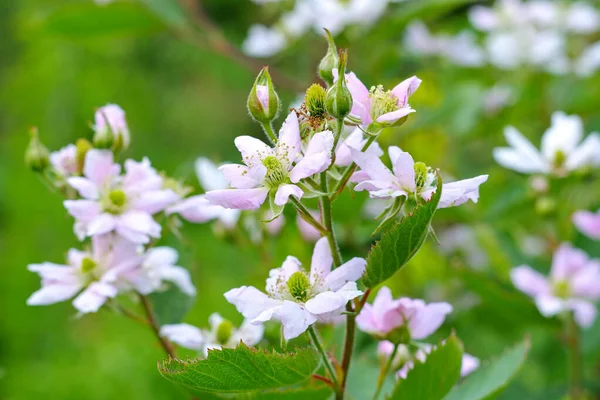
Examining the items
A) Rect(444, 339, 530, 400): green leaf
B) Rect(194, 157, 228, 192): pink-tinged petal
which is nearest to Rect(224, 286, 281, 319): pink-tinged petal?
Rect(444, 339, 530, 400): green leaf

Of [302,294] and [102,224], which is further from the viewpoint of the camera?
[102,224]

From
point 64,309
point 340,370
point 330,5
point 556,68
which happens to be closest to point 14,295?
point 64,309

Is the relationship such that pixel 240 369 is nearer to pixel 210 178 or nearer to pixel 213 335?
pixel 213 335

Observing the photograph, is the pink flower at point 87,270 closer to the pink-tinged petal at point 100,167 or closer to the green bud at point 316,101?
the pink-tinged petal at point 100,167

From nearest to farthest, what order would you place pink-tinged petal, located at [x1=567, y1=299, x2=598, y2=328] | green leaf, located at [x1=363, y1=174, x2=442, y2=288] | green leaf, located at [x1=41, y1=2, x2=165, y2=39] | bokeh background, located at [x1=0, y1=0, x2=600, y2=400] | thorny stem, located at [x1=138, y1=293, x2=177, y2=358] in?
green leaf, located at [x1=363, y1=174, x2=442, y2=288], thorny stem, located at [x1=138, y1=293, x2=177, y2=358], pink-tinged petal, located at [x1=567, y1=299, x2=598, y2=328], bokeh background, located at [x1=0, y1=0, x2=600, y2=400], green leaf, located at [x1=41, y1=2, x2=165, y2=39]

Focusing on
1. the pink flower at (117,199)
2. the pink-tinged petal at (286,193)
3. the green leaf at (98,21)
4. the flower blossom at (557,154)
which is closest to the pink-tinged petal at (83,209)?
→ the pink flower at (117,199)

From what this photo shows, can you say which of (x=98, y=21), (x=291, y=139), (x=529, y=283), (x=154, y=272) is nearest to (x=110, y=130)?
(x=154, y=272)

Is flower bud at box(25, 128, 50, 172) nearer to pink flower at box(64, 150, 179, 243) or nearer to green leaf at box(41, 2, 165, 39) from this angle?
A: pink flower at box(64, 150, 179, 243)
